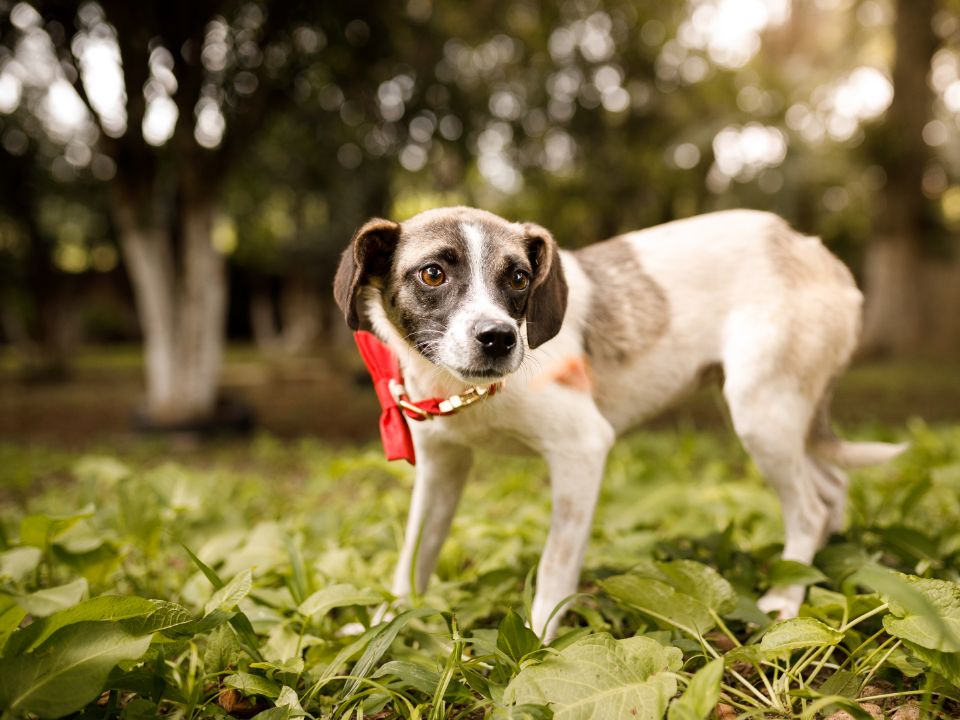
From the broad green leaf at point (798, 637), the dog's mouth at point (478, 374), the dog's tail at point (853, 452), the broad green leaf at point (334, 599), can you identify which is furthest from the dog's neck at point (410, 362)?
the dog's tail at point (853, 452)

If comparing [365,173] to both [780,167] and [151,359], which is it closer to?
[151,359]

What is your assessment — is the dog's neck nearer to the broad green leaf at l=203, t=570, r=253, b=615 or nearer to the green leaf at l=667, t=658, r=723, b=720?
the broad green leaf at l=203, t=570, r=253, b=615

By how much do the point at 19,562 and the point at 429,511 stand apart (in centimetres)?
158

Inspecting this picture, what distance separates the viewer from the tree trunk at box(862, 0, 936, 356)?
39.0ft

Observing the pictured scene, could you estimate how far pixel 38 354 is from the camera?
14617mm

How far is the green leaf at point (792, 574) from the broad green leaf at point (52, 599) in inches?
95.3

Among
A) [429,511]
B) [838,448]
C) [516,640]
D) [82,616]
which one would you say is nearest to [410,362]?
[429,511]

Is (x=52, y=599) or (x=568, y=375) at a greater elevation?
(x=568, y=375)

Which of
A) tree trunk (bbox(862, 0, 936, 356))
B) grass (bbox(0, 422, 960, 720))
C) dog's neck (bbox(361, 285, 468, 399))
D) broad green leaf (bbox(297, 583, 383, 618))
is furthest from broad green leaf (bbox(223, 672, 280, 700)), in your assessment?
tree trunk (bbox(862, 0, 936, 356))

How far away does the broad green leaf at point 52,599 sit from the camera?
2.30m

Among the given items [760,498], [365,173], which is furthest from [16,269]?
[760,498]

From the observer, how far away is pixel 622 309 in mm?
2680

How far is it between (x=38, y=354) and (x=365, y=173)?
8664 millimetres

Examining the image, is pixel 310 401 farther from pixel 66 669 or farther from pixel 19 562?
pixel 66 669
